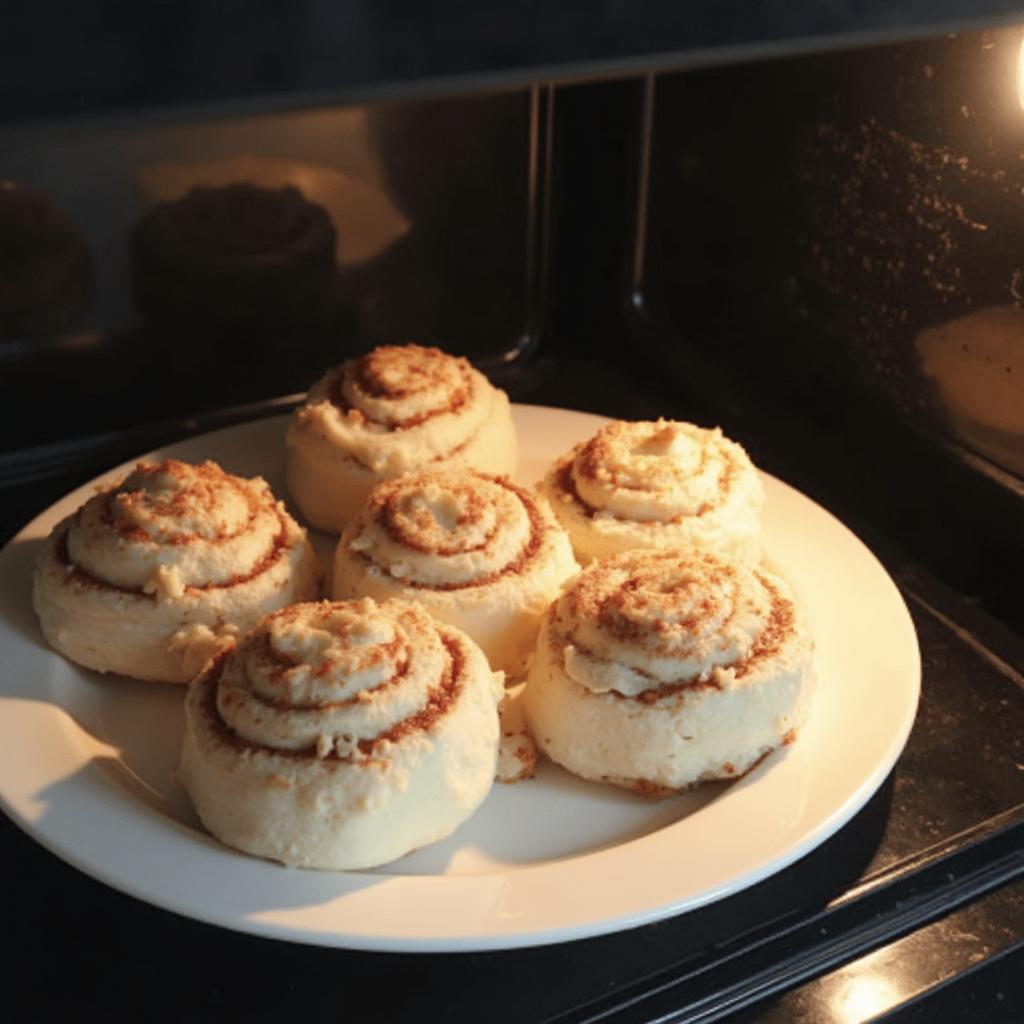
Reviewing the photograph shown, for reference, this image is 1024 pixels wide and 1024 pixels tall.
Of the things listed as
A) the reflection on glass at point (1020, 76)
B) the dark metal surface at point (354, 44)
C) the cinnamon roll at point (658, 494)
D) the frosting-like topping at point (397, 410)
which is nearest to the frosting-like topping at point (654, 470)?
the cinnamon roll at point (658, 494)

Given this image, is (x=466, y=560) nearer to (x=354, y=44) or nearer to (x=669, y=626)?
(x=669, y=626)

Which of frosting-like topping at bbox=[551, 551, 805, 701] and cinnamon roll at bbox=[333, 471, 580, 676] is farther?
cinnamon roll at bbox=[333, 471, 580, 676]

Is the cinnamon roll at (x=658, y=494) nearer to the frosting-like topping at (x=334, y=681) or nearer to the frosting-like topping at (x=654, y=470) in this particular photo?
the frosting-like topping at (x=654, y=470)

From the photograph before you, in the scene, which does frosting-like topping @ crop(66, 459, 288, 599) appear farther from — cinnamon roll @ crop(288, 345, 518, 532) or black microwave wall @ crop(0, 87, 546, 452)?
black microwave wall @ crop(0, 87, 546, 452)

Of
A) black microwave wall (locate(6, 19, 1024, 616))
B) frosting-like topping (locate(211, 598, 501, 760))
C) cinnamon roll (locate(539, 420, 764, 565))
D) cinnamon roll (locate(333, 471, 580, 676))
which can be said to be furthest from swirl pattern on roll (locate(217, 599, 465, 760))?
black microwave wall (locate(6, 19, 1024, 616))

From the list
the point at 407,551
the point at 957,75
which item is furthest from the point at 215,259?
the point at 957,75
